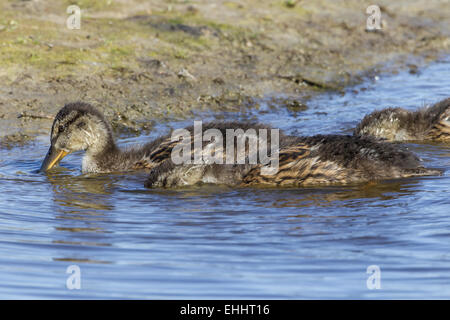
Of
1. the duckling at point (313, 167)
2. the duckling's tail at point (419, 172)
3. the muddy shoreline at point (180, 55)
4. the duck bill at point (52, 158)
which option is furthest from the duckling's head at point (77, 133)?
the duckling's tail at point (419, 172)

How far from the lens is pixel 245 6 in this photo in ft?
52.7

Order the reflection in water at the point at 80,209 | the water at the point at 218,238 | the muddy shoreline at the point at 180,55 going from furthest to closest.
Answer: the muddy shoreline at the point at 180,55
the reflection in water at the point at 80,209
the water at the point at 218,238

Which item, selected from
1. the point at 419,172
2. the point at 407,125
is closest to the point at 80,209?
the point at 419,172

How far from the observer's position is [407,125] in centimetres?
1036

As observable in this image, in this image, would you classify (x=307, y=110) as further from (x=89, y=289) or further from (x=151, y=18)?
(x=89, y=289)

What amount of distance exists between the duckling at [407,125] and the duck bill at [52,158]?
376 cm

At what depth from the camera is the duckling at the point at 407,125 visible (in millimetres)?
10219

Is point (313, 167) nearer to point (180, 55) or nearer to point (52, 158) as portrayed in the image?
point (52, 158)

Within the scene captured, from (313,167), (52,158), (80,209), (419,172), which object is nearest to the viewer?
(80,209)

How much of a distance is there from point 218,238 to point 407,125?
4730mm

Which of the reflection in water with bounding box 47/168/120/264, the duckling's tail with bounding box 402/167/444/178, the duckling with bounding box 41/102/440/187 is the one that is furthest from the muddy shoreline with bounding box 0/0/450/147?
the duckling's tail with bounding box 402/167/444/178

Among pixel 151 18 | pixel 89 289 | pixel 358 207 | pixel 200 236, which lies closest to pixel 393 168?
pixel 358 207

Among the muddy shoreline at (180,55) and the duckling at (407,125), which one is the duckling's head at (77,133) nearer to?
the muddy shoreline at (180,55)

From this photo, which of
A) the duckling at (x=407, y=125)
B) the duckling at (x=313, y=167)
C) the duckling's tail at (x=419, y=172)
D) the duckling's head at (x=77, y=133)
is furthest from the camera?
the duckling at (x=407, y=125)
